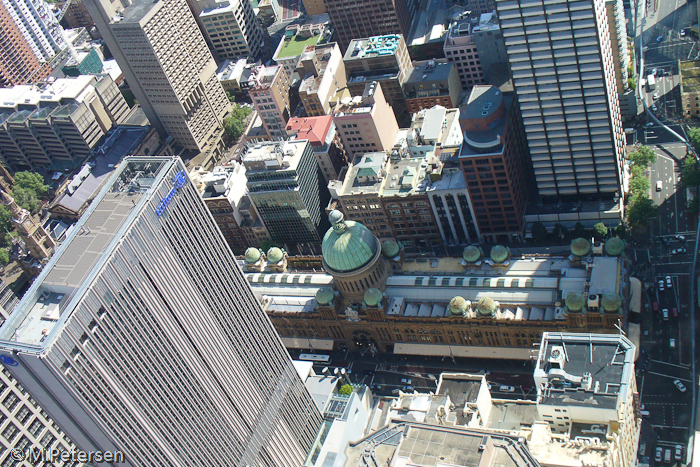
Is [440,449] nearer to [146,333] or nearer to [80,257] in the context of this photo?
[146,333]

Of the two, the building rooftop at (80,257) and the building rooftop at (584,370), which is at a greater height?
the building rooftop at (584,370)

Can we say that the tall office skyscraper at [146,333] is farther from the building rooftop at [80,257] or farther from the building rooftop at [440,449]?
the building rooftop at [440,449]

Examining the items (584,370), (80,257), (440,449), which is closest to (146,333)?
(80,257)

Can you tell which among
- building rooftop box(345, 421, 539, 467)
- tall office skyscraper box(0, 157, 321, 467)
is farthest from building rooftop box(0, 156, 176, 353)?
building rooftop box(345, 421, 539, 467)

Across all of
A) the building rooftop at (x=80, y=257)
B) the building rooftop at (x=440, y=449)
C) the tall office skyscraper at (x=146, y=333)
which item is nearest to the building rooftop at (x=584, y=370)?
the building rooftop at (x=440, y=449)

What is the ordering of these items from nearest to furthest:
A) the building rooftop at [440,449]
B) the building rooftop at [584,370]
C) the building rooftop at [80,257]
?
the building rooftop at [80,257] → the building rooftop at [440,449] → the building rooftop at [584,370]

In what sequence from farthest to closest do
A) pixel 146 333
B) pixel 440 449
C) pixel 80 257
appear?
pixel 146 333
pixel 440 449
pixel 80 257

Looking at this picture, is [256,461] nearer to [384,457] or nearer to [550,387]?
[384,457]

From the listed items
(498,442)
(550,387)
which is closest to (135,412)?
(498,442)
